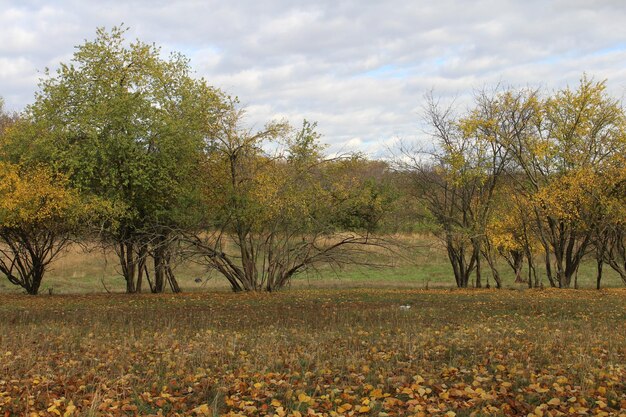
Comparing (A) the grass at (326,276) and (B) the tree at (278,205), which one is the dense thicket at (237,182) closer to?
(B) the tree at (278,205)

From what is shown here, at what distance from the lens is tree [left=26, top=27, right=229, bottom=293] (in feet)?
70.7

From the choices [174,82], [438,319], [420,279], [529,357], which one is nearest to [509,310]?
[438,319]

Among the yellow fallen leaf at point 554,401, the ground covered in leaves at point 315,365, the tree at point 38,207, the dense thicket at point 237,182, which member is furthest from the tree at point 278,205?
the yellow fallen leaf at point 554,401

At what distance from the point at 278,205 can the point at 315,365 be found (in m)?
15.4

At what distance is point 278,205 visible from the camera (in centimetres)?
2341

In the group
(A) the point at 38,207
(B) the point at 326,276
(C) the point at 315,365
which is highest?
(A) the point at 38,207

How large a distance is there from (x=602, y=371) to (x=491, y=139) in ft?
70.8

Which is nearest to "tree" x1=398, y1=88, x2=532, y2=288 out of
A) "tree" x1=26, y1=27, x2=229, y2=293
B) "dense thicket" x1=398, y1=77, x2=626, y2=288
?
"dense thicket" x1=398, y1=77, x2=626, y2=288

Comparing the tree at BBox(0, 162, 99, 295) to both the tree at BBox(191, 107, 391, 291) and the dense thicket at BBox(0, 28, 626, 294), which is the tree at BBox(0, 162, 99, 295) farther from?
the tree at BBox(191, 107, 391, 291)

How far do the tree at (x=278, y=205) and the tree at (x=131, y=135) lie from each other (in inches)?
51.7

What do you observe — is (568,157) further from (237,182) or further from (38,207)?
(38,207)

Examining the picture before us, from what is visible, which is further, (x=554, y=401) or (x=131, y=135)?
(x=131, y=135)

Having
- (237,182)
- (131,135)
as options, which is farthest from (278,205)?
(131,135)

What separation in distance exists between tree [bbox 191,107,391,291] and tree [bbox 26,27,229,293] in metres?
1.31
